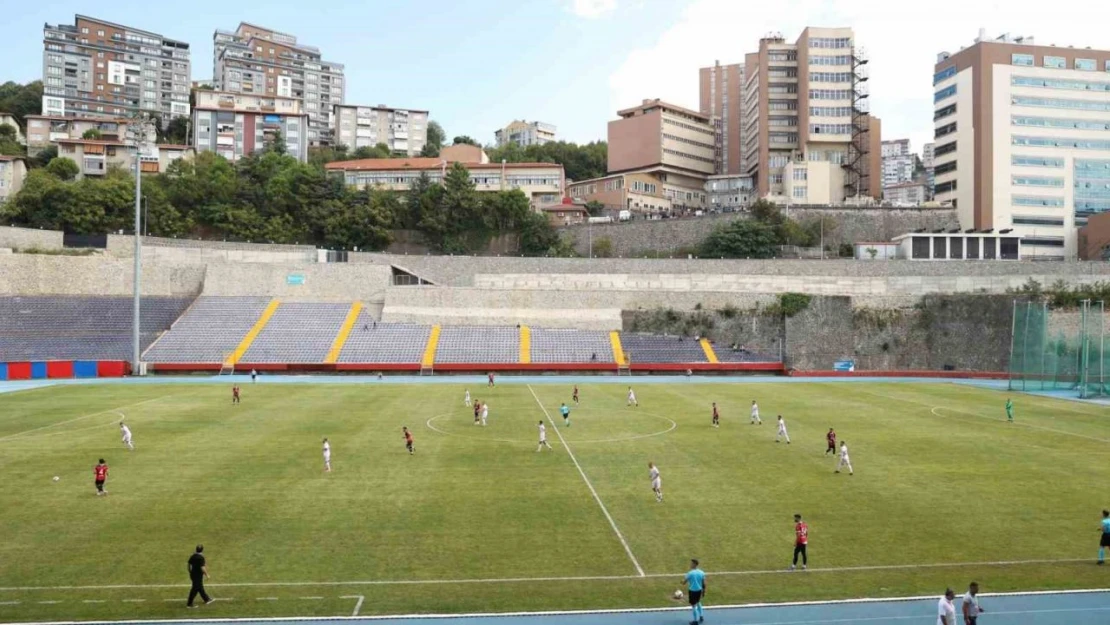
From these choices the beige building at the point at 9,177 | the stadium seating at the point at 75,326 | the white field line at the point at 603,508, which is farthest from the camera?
the beige building at the point at 9,177

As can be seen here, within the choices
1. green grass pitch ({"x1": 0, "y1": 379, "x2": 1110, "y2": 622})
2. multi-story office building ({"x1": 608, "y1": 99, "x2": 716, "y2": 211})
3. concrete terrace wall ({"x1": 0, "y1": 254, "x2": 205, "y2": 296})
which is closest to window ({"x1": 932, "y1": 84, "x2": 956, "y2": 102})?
multi-story office building ({"x1": 608, "y1": 99, "x2": 716, "y2": 211})

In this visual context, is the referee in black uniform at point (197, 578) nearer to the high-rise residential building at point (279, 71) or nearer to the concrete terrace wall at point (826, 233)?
the concrete terrace wall at point (826, 233)

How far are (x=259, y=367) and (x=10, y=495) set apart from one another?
41.2m

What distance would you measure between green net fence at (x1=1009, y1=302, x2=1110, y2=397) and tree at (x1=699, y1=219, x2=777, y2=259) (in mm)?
30586

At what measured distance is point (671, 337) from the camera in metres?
74.2

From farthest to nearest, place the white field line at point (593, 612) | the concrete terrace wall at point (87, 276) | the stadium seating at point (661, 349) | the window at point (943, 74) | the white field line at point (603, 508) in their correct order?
the window at point (943, 74), the concrete terrace wall at point (87, 276), the stadium seating at point (661, 349), the white field line at point (603, 508), the white field line at point (593, 612)

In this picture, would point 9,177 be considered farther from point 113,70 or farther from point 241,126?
point 113,70

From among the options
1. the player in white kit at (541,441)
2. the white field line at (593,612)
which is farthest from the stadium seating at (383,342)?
the white field line at (593,612)

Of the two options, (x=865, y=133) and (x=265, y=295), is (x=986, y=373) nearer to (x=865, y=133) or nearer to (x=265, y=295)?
(x=865, y=133)

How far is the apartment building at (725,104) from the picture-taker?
149m

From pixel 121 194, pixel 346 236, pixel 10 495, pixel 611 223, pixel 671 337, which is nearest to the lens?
pixel 10 495

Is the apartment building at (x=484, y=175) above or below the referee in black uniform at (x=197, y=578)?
above

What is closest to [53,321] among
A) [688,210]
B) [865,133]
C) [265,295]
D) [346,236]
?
[265,295]

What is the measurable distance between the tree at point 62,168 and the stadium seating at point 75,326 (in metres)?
38.8
